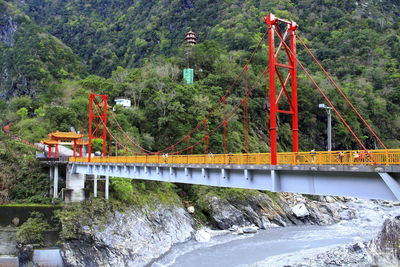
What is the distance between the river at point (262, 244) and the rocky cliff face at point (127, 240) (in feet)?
3.29

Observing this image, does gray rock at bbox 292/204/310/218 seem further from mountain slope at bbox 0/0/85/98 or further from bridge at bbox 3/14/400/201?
mountain slope at bbox 0/0/85/98

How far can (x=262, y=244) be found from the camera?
85.4ft

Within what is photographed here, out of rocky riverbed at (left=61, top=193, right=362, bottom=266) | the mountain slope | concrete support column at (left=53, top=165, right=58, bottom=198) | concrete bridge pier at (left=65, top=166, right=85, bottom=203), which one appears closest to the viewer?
rocky riverbed at (left=61, top=193, right=362, bottom=266)

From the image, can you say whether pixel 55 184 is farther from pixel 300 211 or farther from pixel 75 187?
pixel 300 211

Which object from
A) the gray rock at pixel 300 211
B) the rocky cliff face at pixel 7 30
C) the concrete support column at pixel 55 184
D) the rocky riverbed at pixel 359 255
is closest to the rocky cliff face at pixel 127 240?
the concrete support column at pixel 55 184

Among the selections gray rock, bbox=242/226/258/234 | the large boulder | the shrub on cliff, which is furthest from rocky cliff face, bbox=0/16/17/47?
the large boulder

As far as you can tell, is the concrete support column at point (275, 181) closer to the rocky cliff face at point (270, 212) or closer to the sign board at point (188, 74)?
the rocky cliff face at point (270, 212)

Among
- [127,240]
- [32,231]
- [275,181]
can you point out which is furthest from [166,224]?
[275,181]

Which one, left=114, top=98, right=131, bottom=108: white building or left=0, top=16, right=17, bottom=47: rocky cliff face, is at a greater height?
left=0, top=16, right=17, bottom=47: rocky cliff face

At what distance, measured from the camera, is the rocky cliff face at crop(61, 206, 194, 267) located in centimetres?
2120

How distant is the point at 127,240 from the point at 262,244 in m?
9.61

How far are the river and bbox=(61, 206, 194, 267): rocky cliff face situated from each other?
100cm

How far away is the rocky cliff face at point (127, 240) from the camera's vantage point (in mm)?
21203

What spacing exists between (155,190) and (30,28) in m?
65.4
